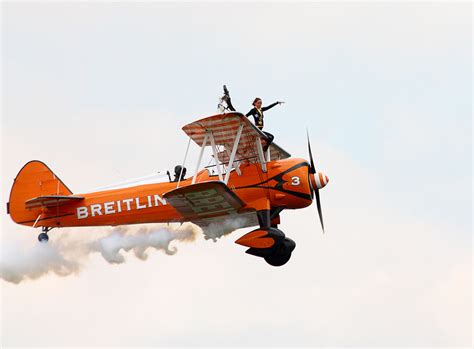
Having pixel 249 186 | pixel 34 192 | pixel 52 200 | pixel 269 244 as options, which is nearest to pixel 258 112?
pixel 249 186

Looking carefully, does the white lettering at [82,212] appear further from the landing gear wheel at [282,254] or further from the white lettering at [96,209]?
the landing gear wheel at [282,254]

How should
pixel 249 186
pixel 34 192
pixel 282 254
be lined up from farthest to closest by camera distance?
pixel 34 192 < pixel 249 186 < pixel 282 254

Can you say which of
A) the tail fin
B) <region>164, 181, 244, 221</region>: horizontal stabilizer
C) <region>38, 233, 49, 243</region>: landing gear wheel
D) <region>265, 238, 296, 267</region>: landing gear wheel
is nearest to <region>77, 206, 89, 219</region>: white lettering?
the tail fin

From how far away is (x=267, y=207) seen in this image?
71.5ft

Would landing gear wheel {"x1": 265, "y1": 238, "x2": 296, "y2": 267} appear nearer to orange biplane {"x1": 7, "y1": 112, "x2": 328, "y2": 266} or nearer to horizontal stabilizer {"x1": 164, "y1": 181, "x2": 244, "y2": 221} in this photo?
orange biplane {"x1": 7, "y1": 112, "x2": 328, "y2": 266}

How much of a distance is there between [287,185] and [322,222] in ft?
5.96

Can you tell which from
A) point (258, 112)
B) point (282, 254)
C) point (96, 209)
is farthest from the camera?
point (96, 209)

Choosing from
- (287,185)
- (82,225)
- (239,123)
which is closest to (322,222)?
(287,185)

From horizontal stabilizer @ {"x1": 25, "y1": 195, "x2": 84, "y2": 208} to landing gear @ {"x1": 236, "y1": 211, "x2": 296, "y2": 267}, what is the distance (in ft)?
13.1

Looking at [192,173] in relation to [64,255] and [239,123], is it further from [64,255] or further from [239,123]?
[64,255]

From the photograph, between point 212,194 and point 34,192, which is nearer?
point 212,194

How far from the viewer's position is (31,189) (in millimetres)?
23625

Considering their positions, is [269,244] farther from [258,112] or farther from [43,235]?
[43,235]

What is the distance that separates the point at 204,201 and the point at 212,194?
38 centimetres
